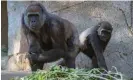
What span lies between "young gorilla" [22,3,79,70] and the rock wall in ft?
3.52

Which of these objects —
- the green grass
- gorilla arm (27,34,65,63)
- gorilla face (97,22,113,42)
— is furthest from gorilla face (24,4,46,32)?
the green grass

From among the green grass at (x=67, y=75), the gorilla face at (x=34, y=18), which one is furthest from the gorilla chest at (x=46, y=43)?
the green grass at (x=67, y=75)

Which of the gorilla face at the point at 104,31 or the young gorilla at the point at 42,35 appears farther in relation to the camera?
the gorilla face at the point at 104,31

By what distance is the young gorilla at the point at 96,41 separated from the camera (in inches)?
204

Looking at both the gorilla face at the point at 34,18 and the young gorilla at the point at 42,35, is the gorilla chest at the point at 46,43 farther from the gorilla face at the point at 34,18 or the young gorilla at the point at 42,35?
the gorilla face at the point at 34,18

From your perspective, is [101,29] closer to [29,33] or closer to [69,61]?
[69,61]

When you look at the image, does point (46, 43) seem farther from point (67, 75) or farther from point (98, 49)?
point (67, 75)

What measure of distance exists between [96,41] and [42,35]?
4.08 ft

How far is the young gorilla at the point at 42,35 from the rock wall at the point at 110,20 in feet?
3.52

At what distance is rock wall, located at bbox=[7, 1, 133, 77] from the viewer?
17.5 ft

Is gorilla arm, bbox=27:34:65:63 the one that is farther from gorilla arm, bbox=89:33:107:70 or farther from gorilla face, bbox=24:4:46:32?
gorilla arm, bbox=89:33:107:70

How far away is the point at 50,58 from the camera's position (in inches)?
169

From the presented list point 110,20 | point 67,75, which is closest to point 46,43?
point 110,20

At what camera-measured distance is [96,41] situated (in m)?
5.36
